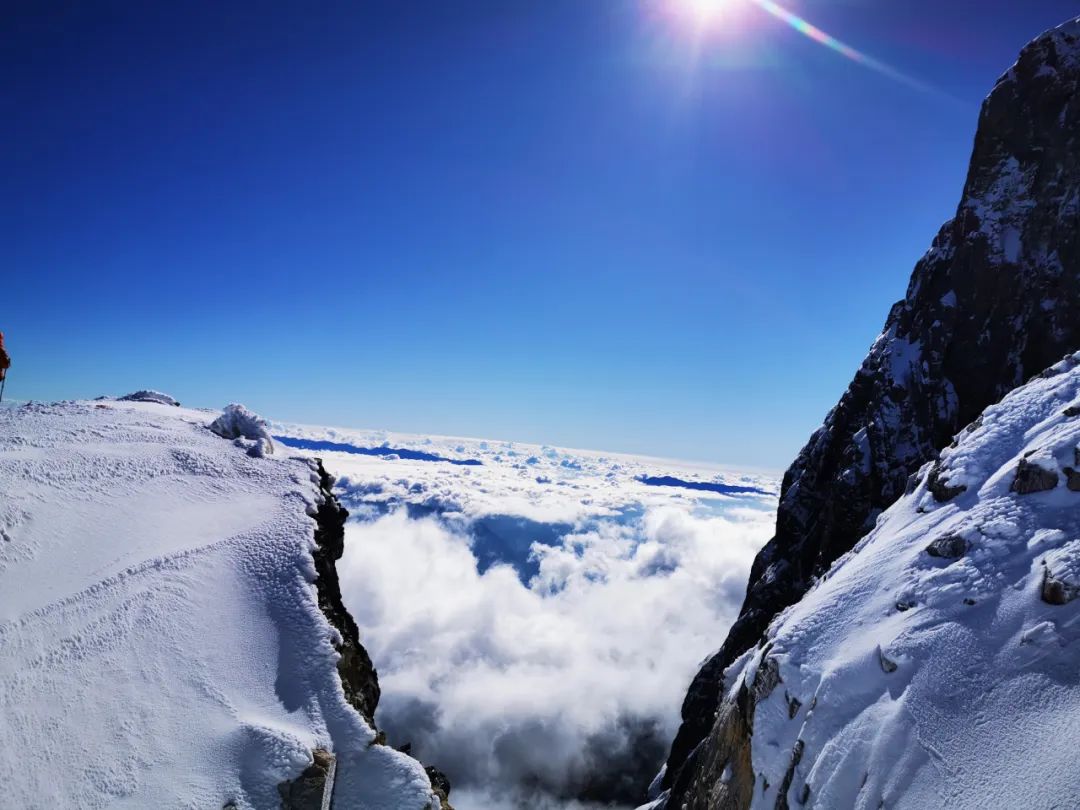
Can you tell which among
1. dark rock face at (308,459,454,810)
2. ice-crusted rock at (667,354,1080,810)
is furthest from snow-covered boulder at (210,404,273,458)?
ice-crusted rock at (667,354,1080,810)

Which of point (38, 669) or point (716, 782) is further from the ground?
point (38, 669)

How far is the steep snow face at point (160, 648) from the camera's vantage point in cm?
1656

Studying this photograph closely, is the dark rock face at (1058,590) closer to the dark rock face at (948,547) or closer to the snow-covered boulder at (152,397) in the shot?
the dark rock face at (948,547)

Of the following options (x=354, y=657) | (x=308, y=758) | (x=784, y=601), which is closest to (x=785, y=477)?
(x=784, y=601)

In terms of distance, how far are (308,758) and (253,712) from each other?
279 centimetres

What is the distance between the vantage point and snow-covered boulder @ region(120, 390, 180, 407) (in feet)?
161

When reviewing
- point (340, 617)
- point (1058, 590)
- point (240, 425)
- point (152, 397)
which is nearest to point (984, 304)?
point (1058, 590)

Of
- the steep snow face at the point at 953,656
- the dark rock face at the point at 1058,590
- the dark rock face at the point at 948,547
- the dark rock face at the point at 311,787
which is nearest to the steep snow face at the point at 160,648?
the dark rock face at the point at 311,787

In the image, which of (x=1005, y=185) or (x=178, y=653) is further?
(x=1005, y=185)

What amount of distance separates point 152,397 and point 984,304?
71651 millimetres

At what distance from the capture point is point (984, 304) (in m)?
44.0

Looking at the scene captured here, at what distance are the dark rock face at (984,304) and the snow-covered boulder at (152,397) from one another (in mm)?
51167

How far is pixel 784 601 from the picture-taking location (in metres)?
55.8

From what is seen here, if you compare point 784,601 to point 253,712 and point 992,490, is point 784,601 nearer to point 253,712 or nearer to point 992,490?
point 992,490
